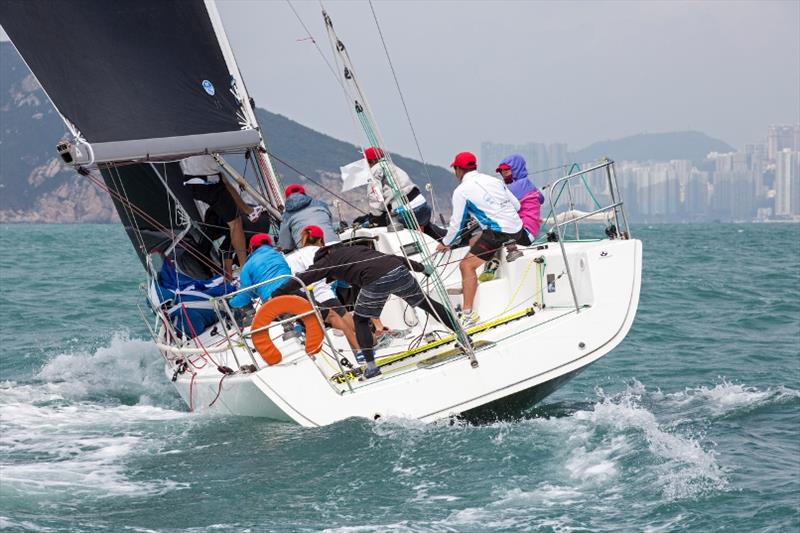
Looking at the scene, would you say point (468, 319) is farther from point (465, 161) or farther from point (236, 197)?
point (236, 197)

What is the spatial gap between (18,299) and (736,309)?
1192 cm

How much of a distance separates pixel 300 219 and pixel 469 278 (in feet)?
4.66

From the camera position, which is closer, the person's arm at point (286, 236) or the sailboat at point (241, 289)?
the sailboat at point (241, 289)

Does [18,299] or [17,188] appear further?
[17,188]

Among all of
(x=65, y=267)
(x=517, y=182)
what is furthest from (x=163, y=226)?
(x=65, y=267)

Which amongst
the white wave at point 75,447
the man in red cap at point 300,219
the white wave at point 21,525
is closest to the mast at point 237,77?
the man in red cap at point 300,219

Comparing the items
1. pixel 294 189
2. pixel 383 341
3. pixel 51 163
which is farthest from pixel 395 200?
pixel 51 163

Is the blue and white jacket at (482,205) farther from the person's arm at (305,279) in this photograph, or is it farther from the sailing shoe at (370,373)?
the sailing shoe at (370,373)

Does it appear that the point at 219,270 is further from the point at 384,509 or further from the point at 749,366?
the point at 749,366

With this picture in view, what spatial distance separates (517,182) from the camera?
899 cm

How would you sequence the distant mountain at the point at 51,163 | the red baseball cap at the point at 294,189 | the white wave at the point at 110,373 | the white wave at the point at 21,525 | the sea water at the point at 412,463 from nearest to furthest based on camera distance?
the white wave at the point at 21,525
the sea water at the point at 412,463
the red baseball cap at the point at 294,189
the white wave at the point at 110,373
the distant mountain at the point at 51,163

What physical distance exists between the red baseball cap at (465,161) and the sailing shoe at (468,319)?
1103 millimetres

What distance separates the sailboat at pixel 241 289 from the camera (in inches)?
256

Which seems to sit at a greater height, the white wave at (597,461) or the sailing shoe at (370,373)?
the sailing shoe at (370,373)
